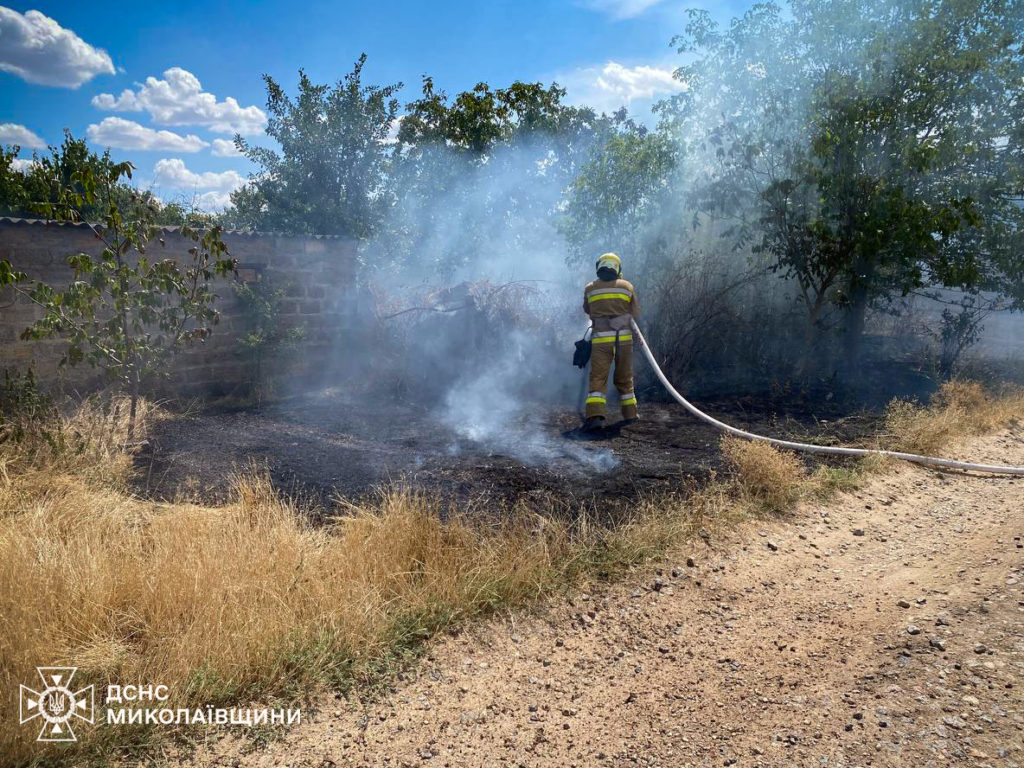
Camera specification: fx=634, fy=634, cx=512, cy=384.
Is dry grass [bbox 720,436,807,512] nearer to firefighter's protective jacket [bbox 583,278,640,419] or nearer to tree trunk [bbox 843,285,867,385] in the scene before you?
firefighter's protective jacket [bbox 583,278,640,419]

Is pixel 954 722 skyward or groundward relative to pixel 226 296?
groundward

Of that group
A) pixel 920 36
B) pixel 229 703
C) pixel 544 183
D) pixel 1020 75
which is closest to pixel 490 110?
pixel 544 183

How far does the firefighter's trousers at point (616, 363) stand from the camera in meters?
7.24

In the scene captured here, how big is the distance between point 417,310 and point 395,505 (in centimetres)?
621

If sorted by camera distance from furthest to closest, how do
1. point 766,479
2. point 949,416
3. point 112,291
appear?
point 949,416, point 112,291, point 766,479

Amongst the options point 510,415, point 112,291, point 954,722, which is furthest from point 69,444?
point 954,722

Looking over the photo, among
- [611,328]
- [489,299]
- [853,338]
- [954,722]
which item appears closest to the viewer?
[954,722]

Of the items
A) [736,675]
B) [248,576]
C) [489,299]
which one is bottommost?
[736,675]

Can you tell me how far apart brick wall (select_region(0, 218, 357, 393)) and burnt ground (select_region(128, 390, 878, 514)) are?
2.76 feet

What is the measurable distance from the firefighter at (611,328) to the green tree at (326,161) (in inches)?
277

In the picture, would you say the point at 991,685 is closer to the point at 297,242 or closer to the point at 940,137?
the point at 940,137

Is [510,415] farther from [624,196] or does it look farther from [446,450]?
[624,196]

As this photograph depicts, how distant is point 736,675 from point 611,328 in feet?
15.7

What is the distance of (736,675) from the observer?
296 centimetres
